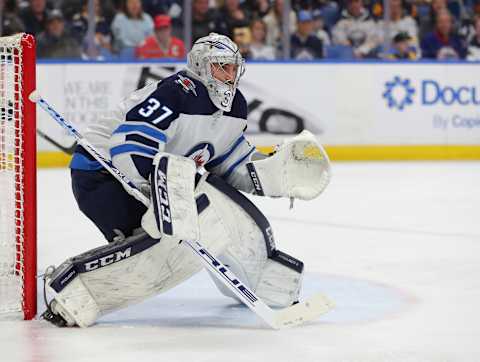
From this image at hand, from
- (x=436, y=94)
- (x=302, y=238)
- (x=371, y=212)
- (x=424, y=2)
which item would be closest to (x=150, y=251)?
(x=302, y=238)

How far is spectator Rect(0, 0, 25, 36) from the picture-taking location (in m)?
7.48

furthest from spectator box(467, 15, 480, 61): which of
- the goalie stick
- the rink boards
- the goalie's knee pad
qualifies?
the goalie stick

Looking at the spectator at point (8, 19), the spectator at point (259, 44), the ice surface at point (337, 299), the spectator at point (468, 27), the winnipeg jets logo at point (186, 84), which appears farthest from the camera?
the spectator at point (468, 27)

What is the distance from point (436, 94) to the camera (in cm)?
808

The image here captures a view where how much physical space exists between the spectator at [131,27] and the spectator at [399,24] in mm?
1747

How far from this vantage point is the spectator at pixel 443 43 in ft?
27.5

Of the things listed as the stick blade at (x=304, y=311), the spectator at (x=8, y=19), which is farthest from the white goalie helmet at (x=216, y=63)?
the spectator at (x=8, y=19)

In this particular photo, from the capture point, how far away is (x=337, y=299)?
3623 mm

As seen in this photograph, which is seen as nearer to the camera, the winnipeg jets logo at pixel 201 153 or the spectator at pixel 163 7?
the winnipeg jets logo at pixel 201 153

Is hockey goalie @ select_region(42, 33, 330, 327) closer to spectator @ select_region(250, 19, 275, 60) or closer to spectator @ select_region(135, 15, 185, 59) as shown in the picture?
spectator @ select_region(135, 15, 185, 59)

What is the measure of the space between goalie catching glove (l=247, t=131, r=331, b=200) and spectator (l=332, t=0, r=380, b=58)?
15.8ft

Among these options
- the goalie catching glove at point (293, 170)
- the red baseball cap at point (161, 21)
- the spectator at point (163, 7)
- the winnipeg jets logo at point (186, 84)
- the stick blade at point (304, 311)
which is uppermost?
the spectator at point (163, 7)

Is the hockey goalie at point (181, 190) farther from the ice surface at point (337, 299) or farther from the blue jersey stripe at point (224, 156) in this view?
the ice surface at point (337, 299)

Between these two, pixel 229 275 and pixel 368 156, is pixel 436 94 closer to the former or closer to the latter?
pixel 368 156
